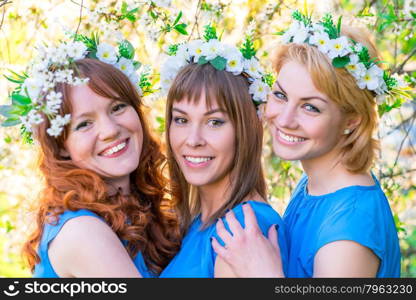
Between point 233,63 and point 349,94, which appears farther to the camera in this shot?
point 233,63

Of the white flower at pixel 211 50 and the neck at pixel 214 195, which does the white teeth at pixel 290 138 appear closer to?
the neck at pixel 214 195

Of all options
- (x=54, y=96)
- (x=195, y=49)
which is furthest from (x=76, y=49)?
(x=195, y=49)

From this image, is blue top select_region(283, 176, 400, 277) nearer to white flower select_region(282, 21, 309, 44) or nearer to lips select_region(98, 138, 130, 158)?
white flower select_region(282, 21, 309, 44)

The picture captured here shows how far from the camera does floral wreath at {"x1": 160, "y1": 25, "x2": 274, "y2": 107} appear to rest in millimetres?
2988

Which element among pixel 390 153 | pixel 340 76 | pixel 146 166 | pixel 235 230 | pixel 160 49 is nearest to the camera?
pixel 235 230

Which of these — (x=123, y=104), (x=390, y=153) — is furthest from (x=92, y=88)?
(x=390, y=153)

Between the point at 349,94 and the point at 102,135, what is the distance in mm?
1175

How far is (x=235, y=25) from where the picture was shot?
4898mm

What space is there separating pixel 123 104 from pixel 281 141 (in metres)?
0.79

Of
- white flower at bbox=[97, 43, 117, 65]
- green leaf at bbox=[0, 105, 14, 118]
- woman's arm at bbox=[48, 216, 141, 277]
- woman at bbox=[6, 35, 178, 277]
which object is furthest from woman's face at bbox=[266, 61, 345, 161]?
green leaf at bbox=[0, 105, 14, 118]

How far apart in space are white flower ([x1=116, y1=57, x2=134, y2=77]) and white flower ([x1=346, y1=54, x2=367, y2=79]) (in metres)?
1.09

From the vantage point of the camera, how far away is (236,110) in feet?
9.49

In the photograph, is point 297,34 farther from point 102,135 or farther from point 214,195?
point 102,135

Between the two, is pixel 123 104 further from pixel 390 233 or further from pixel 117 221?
pixel 390 233
